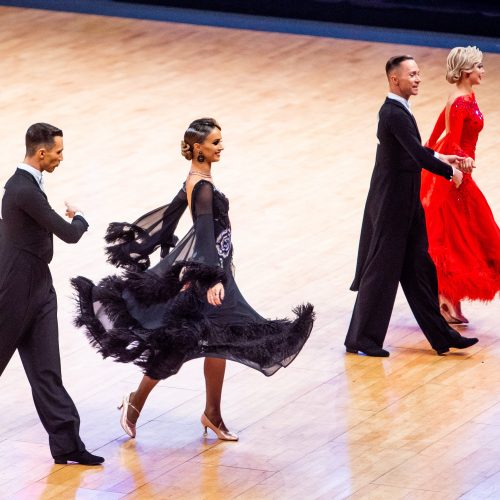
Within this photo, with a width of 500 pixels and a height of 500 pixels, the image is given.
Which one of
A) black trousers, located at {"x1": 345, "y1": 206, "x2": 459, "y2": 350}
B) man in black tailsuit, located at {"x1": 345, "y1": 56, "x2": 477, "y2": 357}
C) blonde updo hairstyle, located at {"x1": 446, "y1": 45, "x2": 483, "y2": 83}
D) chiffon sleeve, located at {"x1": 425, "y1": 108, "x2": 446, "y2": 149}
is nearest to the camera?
man in black tailsuit, located at {"x1": 345, "y1": 56, "x2": 477, "y2": 357}

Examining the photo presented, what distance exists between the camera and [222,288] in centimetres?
540

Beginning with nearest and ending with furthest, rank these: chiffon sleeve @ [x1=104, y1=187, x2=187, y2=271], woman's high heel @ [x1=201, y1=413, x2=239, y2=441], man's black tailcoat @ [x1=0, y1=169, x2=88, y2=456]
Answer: man's black tailcoat @ [x1=0, y1=169, x2=88, y2=456]
woman's high heel @ [x1=201, y1=413, x2=239, y2=441]
chiffon sleeve @ [x1=104, y1=187, x2=187, y2=271]

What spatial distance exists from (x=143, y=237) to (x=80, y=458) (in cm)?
94

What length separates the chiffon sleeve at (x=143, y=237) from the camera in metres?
5.78

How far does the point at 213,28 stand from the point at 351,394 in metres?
8.16

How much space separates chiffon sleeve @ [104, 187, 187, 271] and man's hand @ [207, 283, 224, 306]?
475 millimetres

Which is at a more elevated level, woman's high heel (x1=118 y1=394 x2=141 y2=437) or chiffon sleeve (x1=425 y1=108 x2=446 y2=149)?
chiffon sleeve (x1=425 y1=108 x2=446 y2=149)

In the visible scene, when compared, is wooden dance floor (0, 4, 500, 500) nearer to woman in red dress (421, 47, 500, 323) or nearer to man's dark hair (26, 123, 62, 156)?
woman in red dress (421, 47, 500, 323)

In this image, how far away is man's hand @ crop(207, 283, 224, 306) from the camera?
5.36 m

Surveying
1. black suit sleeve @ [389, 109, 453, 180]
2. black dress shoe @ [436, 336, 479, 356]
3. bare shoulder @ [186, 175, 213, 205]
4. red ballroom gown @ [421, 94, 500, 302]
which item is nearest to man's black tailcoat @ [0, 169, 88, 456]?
bare shoulder @ [186, 175, 213, 205]

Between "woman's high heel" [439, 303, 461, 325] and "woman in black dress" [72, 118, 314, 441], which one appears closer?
"woman in black dress" [72, 118, 314, 441]

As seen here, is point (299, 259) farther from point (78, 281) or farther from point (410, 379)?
point (78, 281)

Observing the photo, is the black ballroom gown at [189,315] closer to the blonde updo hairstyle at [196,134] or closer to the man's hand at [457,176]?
the blonde updo hairstyle at [196,134]

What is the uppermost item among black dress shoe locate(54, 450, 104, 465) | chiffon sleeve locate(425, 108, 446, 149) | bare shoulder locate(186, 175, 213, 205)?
bare shoulder locate(186, 175, 213, 205)
